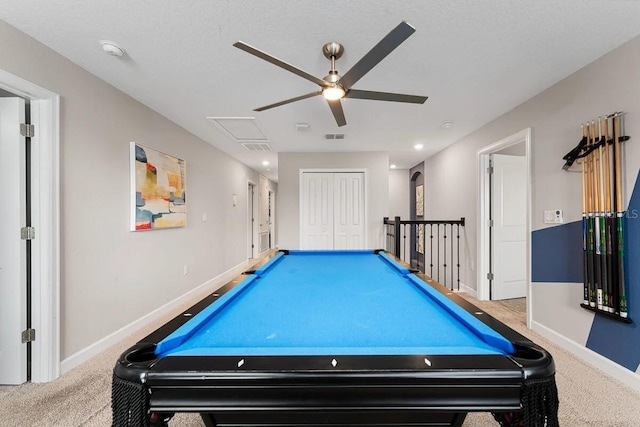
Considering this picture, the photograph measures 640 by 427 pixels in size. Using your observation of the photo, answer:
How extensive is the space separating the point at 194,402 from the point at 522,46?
2.54m

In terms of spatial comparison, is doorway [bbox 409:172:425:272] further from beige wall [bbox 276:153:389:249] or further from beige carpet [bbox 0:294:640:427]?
beige carpet [bbox 0:294:640:427]

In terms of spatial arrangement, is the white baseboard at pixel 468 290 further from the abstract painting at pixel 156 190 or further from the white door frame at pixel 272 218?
the white door frame at pixel 272 218

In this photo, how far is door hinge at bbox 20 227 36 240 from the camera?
1.74 m

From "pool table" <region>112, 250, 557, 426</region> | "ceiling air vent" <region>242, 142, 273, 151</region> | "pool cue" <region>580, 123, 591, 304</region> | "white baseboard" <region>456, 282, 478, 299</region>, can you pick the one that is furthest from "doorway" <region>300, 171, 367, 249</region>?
"pool table" <region>112, 250, 557, 426</region>

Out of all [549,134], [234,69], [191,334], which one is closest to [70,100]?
[234,69]

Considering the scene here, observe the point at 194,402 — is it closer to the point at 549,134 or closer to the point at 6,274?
the point at 6,274

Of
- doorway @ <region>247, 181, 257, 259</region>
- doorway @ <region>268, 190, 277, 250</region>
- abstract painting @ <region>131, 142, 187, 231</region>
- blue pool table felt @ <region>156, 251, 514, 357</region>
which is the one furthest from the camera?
doorway @ <region>268, 190, 277, 250</region>

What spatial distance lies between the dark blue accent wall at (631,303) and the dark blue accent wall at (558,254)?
365 millimetres

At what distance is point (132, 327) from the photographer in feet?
8.31

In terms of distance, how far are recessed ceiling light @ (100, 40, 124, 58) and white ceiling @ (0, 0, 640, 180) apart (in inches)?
1.4

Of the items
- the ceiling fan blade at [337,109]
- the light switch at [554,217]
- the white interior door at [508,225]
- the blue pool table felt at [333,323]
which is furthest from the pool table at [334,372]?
the white interior door at [508,225]

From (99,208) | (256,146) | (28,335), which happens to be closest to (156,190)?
(99,208)

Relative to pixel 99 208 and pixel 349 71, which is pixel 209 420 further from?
pixel 99 208

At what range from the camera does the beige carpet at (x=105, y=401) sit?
1452 millimetres
